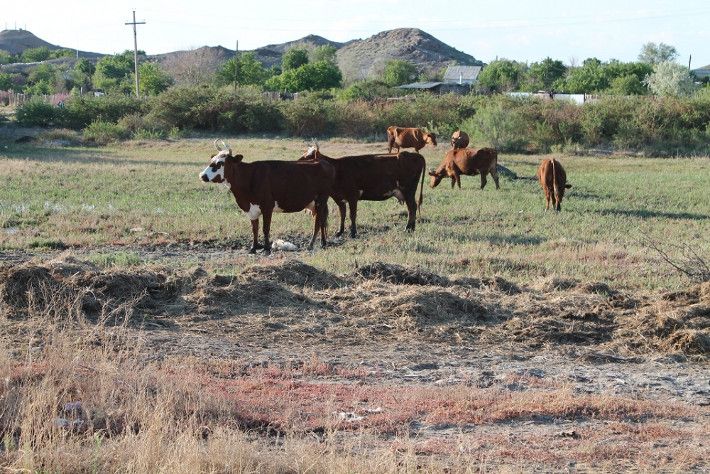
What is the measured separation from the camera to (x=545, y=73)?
93438mm

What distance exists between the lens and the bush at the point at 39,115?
51594 millimetres

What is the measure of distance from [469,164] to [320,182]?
9.12 metres

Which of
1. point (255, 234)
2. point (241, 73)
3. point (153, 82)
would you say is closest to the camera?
point (255, 234)

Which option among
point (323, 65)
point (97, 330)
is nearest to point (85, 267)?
point (97, 330)

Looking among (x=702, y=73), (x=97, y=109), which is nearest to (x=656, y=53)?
(x=702, y=73)

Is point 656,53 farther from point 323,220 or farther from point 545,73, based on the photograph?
point 323,220

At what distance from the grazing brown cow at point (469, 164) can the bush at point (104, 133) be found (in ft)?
80.6

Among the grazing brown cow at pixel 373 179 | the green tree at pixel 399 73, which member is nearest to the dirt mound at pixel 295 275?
the grazing brown cow at pixel 373 179

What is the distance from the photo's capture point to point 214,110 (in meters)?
52.5

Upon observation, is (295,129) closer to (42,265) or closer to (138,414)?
(42,265)

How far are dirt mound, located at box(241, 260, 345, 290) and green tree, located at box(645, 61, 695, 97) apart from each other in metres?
59.8

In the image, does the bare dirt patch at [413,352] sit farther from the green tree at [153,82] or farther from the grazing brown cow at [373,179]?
the green tree at [153,82]

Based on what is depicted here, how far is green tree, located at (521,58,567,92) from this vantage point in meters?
91.2

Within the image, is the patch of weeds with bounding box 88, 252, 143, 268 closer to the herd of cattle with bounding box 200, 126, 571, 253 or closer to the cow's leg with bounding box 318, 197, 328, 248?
the herd of cattle with bounding box 200, 126, 571, 253
